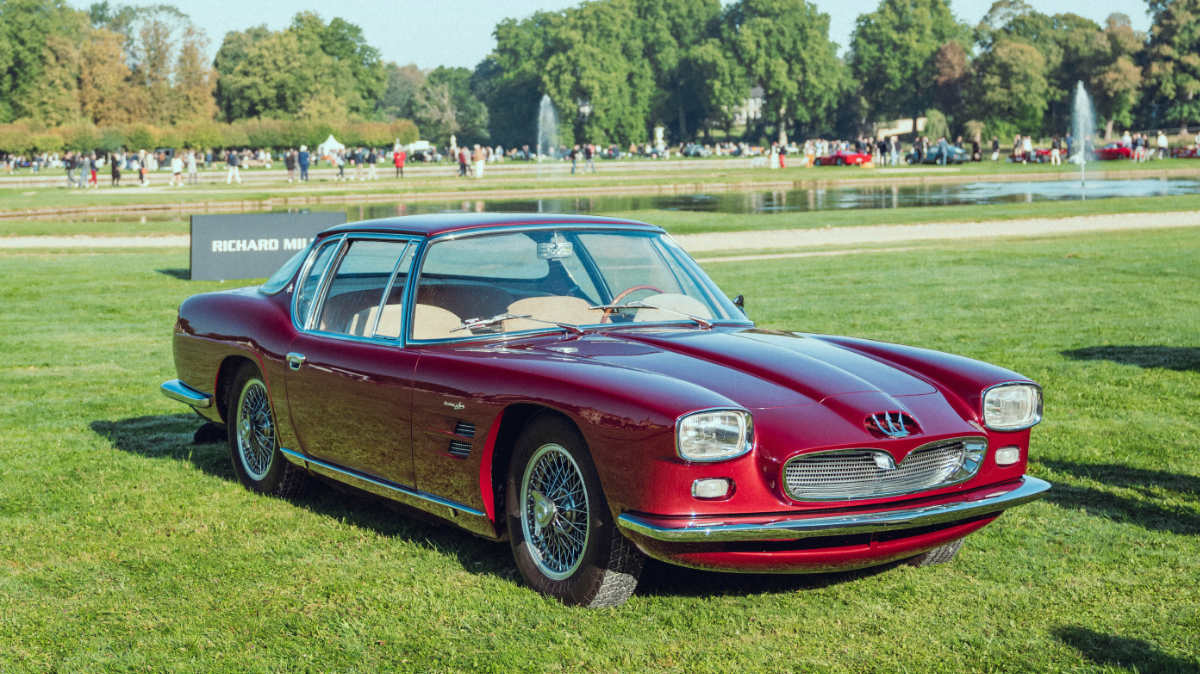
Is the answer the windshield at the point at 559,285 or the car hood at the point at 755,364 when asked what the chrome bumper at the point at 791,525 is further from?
the windshield at the point at 559,285

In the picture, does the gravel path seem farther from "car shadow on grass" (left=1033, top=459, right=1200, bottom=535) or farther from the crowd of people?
the crowd of people

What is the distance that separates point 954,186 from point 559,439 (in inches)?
1982

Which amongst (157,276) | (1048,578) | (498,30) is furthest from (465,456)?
(498,30)

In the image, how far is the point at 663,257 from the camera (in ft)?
21.6

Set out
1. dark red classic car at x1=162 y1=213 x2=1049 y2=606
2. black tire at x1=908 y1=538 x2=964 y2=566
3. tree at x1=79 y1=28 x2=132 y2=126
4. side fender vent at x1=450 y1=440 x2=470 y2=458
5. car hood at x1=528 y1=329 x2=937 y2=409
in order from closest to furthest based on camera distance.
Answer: dark red classic car at x1=162 y1=213 x2=1049 y2=606 < car hood at x1=528 y1=329 x2=937 y2=409 < side fender vent at x1=450 y1=440 x2=470 y2=458 < black tire at x1=908 y1=538 x2=964 y2=566 < tree at x1=79 y1=28 x2=132 y2=126

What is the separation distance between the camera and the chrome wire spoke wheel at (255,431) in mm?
7035

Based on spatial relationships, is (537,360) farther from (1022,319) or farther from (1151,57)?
(1151,57)

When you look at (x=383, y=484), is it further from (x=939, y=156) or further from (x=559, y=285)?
(x=939, y=156)

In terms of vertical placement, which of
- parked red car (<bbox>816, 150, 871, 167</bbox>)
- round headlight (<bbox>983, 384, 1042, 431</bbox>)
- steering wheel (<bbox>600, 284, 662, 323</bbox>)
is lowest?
round headlight (<bbox>983, 384, 1042, 431</bbox>)

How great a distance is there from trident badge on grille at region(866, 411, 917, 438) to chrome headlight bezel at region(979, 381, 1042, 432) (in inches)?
19.1

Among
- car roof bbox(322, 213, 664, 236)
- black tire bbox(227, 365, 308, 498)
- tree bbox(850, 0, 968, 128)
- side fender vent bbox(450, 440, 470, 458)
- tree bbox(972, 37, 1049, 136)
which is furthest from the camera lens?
tree bbox(850, 0, 968, 128)

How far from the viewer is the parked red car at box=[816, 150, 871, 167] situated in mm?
79250

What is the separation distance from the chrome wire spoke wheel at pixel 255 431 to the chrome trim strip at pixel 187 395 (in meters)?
0.38

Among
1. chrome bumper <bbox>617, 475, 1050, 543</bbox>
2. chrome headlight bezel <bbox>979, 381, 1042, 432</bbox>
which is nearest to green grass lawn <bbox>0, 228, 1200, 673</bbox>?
chrome bumper <bbox>617, 475, 1050, 543</bbox>
